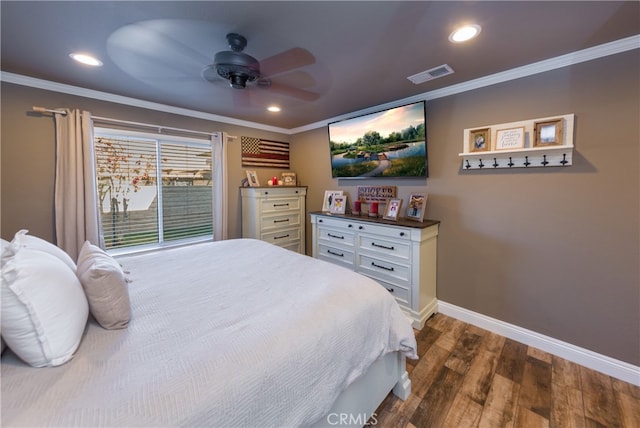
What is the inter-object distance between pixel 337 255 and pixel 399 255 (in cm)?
85

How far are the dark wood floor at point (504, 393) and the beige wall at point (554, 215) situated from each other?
29 centimetres

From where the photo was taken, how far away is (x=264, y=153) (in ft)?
13.0

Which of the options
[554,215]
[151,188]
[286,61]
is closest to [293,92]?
[286,61]

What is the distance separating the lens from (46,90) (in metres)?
2.31

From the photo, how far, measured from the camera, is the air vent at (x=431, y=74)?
2049mm

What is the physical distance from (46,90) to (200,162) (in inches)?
58.9

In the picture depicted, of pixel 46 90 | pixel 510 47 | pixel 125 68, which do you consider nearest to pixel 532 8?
pixel 510 47

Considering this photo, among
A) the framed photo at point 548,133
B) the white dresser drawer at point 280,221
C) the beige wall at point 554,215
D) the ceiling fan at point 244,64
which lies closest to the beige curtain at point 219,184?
the white dresser drawer at point 280,221

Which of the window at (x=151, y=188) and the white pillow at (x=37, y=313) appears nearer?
the white pillow at (x=37, y=313)

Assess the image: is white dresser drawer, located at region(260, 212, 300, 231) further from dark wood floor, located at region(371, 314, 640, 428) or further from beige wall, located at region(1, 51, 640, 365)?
dark wood floor, located at region(371, 314, 640, 428)

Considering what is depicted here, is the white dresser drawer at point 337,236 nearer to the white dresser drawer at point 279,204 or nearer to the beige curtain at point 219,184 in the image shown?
the white dresser drawer at point 279,204

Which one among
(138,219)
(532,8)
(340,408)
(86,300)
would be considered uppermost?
(532,8)

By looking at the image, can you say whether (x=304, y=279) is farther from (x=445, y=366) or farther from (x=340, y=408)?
(x=445, y=366)

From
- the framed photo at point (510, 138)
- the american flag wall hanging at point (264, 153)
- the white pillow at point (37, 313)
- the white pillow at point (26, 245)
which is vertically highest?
the american flag wall hanging at point (264, 153)
